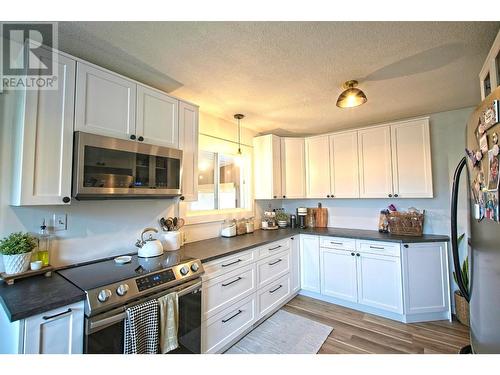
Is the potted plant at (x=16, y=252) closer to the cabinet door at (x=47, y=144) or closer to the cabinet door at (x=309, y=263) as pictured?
the cabinet door at (x=47, y=144)

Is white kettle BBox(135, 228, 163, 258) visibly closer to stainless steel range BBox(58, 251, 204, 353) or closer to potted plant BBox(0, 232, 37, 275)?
stainless steel range BBox(58, 251, 204, 353)

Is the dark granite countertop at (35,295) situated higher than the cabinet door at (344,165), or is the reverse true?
the cabinet door at (344,165)

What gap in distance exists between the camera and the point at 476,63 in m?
1.74

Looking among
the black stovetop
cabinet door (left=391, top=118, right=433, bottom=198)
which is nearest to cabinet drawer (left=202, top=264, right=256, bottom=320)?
the black stovetop

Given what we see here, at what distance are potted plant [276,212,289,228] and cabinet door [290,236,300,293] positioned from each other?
1.60ft

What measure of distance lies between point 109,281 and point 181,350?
2.30ft

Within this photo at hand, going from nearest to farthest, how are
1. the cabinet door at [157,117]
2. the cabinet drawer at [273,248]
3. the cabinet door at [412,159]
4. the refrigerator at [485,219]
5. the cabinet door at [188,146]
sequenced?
1. the refrigerator at [485,219]
2. the cabinet door at [157,117]
3. the cabinet door at [188,146]
4. the cabinet drawer at [273,248]
5. the cabinet door at [412,159]

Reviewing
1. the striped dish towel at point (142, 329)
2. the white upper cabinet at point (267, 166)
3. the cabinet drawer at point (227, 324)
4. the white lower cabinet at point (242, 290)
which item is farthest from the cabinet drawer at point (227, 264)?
the white upper cabinet at point (267, 166)

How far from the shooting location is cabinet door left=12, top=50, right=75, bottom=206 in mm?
1276

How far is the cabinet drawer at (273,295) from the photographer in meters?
2.40

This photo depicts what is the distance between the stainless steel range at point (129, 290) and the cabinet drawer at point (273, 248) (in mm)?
890

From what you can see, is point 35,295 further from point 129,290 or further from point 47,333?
point 129,290

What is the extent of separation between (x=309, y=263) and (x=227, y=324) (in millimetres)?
1486
